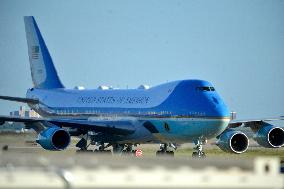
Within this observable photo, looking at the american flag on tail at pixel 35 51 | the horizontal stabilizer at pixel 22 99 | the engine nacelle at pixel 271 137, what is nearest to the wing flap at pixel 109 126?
the horizontal stabilizer at pixel 22 99

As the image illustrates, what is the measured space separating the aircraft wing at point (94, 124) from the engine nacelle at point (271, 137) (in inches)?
350

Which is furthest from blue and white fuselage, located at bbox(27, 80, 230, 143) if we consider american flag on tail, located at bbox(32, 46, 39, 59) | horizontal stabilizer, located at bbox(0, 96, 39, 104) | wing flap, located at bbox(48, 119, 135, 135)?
american flag on tail, located at bbox(32, 46, 39, 59)

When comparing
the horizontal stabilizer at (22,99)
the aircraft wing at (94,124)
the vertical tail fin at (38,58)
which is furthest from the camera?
the vertical tail fin at (38,58)

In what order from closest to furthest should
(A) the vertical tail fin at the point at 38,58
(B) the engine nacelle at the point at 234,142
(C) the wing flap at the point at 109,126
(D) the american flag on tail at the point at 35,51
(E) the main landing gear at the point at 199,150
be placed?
(E) the main landing gear at the point at 199,150, (B) the engine nacelle at the point at 234,142, (C) the wing flap at the point at 109,126, (A) the vertical tail fin at the point at 38,58, (D) the american flag on tail at the point at 35,51

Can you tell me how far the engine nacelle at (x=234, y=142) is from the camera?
5228 cm

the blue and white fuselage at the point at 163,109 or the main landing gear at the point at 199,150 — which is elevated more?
the blue and white fuselage at the point at 163,109

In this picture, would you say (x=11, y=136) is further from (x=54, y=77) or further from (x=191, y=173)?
(x=191, y=173)

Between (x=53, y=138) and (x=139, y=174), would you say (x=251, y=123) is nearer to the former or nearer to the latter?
(x=53, y=138)

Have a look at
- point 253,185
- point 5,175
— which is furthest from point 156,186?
point 5,175

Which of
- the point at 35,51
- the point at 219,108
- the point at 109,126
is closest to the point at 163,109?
the point at 219,108

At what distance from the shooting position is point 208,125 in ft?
167

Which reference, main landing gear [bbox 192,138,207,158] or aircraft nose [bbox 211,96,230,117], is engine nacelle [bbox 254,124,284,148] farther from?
main landing gear [bbox 192,138,207,158]

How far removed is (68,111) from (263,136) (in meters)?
16.0

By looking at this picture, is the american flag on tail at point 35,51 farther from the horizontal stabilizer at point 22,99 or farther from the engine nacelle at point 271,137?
the engine nacelle at point 271,137
